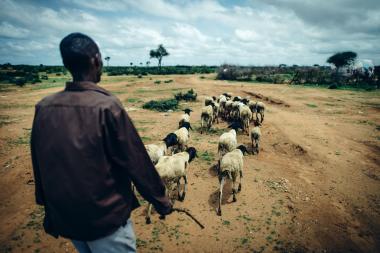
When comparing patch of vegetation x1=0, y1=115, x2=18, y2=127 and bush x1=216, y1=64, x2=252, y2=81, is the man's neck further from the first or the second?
bush x1=216, y1=64, x2=252, y2=81

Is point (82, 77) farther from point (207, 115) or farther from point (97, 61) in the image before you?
point (207, 115)

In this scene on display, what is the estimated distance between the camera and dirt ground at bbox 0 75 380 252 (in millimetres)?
4930

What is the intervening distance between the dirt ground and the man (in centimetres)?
320

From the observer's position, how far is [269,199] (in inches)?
249

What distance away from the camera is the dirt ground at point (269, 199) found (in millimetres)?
4930

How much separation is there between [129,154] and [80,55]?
0.81m

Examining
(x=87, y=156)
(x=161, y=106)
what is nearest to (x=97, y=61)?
(x=87, y=156)

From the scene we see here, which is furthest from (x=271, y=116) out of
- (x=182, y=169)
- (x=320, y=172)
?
→ (x=182, y=169)

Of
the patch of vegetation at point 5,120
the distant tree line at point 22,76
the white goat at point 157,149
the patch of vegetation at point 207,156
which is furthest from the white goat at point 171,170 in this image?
the distant tree line at point 22,76

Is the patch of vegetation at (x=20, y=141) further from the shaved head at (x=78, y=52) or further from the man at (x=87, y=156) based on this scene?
the shaved head at (x=78, y=52)

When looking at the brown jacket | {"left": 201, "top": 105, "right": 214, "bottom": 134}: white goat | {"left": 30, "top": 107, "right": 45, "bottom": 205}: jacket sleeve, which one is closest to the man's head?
the brown jacket

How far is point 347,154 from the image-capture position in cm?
912

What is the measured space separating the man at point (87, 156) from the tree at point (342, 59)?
48.6 metres

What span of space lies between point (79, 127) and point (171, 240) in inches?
155
